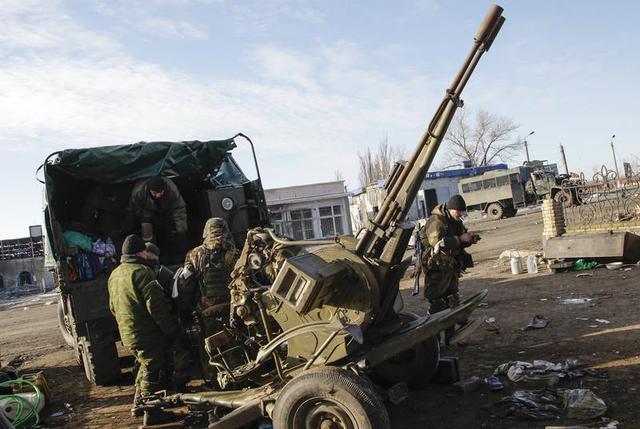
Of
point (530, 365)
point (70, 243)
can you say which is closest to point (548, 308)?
point (530, 365)

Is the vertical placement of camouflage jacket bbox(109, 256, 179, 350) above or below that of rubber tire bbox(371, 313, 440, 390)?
above

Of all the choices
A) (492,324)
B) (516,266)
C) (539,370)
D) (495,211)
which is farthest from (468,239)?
(495,211)

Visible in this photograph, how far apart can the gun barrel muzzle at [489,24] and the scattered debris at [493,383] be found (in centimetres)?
290

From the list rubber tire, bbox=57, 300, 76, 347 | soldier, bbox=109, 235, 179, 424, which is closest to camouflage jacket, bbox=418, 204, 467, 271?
soldier, bbox=109, 235, 179, 424

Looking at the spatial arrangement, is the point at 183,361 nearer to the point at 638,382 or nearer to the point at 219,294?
the point at 219,294

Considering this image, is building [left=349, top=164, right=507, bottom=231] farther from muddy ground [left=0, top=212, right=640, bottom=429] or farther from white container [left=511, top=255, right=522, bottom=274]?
muddy ground [left=0, top=212, right=640, bottom=429]

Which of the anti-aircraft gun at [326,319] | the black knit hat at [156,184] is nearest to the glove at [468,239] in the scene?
the anti-aircraft gun at [326,319]

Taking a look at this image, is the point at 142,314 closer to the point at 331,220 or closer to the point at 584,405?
the point at 584,405

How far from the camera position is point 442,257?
5.87 metres

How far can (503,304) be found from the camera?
26.8ft

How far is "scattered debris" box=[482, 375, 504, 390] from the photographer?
4516 mm

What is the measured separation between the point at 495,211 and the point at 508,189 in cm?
160

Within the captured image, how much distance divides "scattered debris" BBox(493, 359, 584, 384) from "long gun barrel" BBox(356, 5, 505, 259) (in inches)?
77.2

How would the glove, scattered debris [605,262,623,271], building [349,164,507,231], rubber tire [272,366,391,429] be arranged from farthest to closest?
building [349,164,507,231] < scattered debris [605,262,623,271] < the glove < rubber tire [272,366,391,429]
